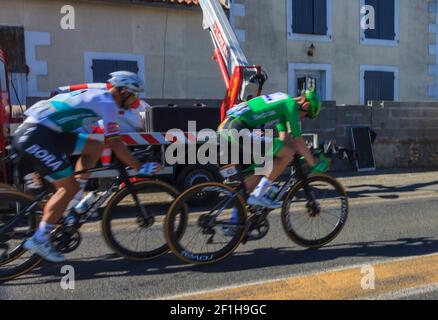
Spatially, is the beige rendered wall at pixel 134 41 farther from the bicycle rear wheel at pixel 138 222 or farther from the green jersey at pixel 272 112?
the bicycle rear wheel at pixel 138 222

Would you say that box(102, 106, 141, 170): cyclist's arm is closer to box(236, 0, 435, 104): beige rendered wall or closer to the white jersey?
the white jersey

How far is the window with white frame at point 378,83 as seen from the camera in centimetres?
1602

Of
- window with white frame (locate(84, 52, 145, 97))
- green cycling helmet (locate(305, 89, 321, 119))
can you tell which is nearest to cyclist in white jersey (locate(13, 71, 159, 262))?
green cycling helmet (locate(305, 89, 321, 119))

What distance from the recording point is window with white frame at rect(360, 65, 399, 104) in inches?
631

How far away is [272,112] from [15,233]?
2.83 meters

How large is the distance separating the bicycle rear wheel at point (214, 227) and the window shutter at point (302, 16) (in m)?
11.3

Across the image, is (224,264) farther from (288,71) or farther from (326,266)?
(288,71)

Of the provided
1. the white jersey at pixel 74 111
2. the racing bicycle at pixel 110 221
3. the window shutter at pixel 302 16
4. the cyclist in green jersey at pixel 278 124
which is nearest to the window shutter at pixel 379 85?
the window shutter at pixel 302 16

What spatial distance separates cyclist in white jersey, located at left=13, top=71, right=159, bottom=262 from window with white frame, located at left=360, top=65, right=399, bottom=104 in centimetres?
1307

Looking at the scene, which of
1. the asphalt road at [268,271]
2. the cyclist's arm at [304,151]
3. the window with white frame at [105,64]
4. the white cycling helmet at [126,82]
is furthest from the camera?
the window with white frame at [105,64]

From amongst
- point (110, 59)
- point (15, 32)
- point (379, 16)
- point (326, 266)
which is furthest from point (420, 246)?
point (379, 16)

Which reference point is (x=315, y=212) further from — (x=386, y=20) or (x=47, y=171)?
(x=386, y=20)

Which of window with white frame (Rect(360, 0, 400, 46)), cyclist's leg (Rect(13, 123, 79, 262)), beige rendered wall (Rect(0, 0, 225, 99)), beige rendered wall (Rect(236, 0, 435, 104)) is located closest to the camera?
cyclist's leg (Rect(13, 123, 79, 262))

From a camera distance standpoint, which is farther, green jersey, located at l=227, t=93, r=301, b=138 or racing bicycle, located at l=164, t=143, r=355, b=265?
green jersey, located at l=227, t=93, r=301, b=138
